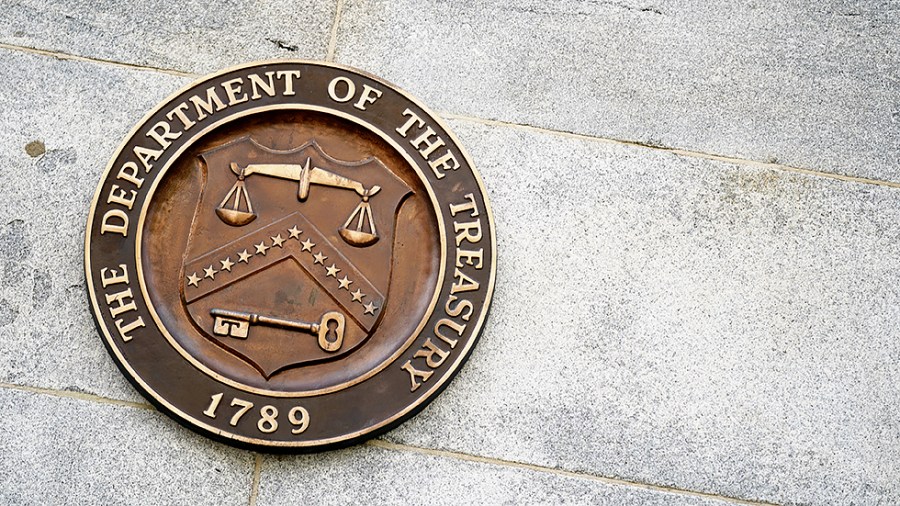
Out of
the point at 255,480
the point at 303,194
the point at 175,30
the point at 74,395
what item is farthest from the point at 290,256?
the point at 175,30

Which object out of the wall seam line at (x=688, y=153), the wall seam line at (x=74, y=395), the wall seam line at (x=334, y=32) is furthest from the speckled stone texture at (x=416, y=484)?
the wall seam line at (x=334, y=32)

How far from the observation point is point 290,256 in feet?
12.9

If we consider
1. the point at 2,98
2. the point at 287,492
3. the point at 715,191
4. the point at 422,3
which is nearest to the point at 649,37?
the point at 715,191

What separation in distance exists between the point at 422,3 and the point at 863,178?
226 cm

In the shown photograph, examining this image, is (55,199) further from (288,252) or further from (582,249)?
(582,249)

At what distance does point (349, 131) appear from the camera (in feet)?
13.4

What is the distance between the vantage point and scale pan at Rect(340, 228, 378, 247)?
12.9 feet

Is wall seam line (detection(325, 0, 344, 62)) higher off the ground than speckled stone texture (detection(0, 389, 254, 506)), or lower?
higher

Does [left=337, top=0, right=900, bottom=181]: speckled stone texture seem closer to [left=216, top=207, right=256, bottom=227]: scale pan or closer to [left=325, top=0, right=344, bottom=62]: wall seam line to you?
[left=325, top=0, right=344, bottom=62]: wall seam line

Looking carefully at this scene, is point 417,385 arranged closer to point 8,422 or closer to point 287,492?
point 287,492

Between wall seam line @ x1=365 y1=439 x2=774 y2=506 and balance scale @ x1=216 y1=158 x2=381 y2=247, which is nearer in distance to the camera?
wall seam line @ x1=365 y1=439 x2=774 y2=506

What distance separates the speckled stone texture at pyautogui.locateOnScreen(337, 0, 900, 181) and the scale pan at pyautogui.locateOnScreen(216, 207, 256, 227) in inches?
35.8

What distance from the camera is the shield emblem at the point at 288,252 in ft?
12.6

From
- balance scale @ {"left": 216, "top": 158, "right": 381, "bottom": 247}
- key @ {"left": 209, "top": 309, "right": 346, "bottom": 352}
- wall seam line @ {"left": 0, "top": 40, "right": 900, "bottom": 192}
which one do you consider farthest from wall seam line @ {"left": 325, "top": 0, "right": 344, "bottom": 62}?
key @ {"left": 209, "top": 309, "right": 346, "bottom": 352}
